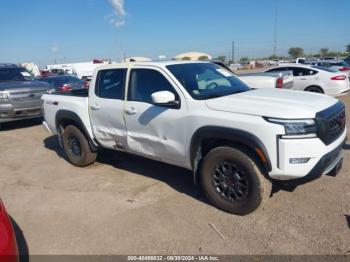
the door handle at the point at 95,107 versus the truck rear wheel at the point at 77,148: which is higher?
the door handle at the point at 95,107

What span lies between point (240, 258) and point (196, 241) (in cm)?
51

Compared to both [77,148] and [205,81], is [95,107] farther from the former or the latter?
[205,81]

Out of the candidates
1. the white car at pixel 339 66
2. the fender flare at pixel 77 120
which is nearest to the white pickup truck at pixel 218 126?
the fender flare at pixel 77 120

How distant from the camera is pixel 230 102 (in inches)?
156

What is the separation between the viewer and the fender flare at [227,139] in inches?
142

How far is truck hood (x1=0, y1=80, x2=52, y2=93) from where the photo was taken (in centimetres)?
972

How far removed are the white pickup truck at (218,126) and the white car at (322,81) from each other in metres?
8.32

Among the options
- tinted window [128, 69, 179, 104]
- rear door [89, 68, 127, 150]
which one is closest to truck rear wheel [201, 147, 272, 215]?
tinted window [128, 69, 179, 104]

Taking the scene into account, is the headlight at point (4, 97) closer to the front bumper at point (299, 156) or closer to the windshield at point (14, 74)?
the windshield at point (14, 74)

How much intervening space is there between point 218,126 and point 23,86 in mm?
7908

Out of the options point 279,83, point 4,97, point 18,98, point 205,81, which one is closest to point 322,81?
point 279,83

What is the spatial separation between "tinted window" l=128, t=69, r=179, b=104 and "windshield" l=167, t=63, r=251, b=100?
179 millimetres

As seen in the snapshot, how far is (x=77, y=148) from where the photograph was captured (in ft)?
20.5

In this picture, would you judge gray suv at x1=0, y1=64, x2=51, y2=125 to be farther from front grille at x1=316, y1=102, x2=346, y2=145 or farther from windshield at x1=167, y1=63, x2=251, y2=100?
front grille at x1=316, y1=102, x2=346, y2=145
